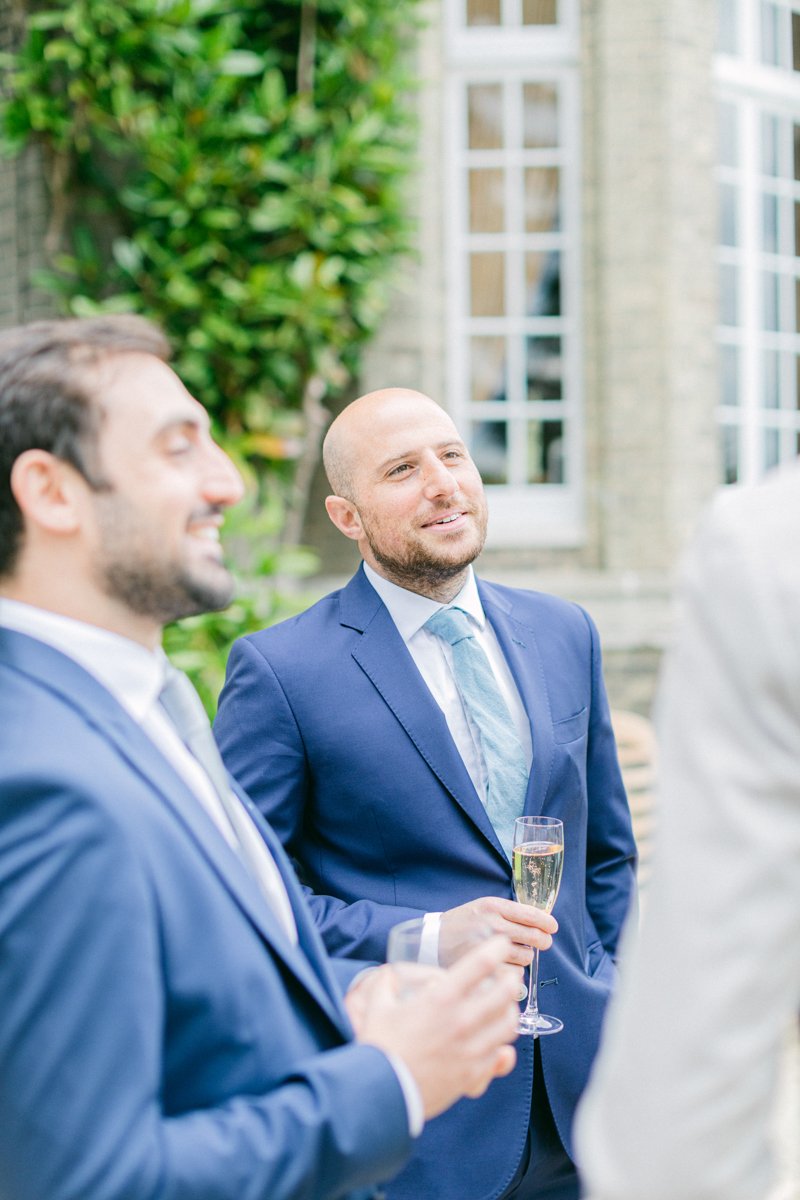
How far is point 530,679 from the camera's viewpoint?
222cm

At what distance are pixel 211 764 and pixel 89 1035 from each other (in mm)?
411

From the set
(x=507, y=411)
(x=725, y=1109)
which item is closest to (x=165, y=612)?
(x=725, y=1109)

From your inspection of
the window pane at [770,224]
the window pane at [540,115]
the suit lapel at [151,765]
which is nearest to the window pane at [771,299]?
the window pane at [770,224]

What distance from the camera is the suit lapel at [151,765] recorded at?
1259mm

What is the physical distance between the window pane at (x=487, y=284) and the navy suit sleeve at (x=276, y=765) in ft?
17.6

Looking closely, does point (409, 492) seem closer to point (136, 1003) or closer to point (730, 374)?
point (136, 1003)

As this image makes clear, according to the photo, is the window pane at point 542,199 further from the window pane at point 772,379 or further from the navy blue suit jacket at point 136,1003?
the navy blue suit jacket at point 136,1003

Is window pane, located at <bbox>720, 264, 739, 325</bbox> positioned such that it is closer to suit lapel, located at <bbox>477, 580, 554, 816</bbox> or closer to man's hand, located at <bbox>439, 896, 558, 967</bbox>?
suit lapel, located at <bbox>477, 580, 554, 816</bbox>

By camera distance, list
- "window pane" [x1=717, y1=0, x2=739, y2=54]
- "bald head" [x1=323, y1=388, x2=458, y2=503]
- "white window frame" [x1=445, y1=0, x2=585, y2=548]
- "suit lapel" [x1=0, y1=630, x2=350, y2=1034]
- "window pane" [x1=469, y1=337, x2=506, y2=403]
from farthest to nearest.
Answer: "window pane" [x1=717, y1=0, x2=739, y2=54] < "window pane" [x1=469, y1=337, x2=506, y2=403] < "white window frame" [x1=445, y1=0, x2=585, y2=548] < "bald head" [x1=323, y1=388, x2=458, y2=503] < "suit lapel" [x1=0, y1=630, x2=350, y2=1034]

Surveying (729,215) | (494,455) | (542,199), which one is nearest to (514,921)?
(494,455)

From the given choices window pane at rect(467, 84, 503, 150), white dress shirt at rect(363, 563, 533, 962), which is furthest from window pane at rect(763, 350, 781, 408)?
white dress shirt at rect(363, 563, 533, 962)

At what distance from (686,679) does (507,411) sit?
637cm

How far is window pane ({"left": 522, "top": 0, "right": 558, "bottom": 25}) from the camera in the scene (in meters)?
6.98

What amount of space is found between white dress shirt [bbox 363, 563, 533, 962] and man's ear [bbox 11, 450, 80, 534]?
97cm
